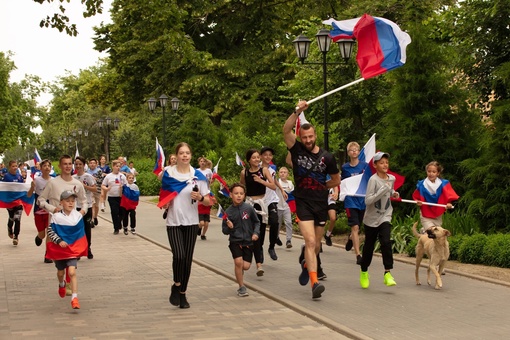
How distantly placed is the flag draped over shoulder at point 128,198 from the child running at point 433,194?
379 inches

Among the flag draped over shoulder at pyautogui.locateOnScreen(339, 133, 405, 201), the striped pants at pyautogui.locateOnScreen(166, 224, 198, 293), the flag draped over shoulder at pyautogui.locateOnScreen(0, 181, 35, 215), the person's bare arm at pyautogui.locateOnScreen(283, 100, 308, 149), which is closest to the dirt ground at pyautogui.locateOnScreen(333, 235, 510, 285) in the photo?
the flag draped over shoulder at pyautogui.locateOnScreen(339, 133, 405, 201)

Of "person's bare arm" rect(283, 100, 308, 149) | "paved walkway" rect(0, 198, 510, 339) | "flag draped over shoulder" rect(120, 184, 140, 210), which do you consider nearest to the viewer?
"paved walkway" rect(0, 198, 510, 339)

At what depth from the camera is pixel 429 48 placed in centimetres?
1577

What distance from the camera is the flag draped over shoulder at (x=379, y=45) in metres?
11.0

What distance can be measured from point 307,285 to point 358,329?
287 cm

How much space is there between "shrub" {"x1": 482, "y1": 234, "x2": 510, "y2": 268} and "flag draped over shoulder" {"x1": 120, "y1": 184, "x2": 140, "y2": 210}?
31.3 ft

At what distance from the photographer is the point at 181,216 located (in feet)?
30.3

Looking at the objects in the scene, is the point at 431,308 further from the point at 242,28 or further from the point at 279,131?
the point at 242,28

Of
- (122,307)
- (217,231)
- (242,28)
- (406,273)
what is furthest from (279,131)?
(242,28)

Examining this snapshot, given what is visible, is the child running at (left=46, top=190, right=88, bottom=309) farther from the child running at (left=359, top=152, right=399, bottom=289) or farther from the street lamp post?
the street lamp post

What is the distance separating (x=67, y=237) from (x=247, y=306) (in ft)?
7.53

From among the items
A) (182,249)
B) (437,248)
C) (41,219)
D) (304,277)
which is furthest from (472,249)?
(41,219)

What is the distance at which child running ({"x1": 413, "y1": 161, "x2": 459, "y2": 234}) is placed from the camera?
1088cm

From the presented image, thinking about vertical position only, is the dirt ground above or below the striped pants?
below
